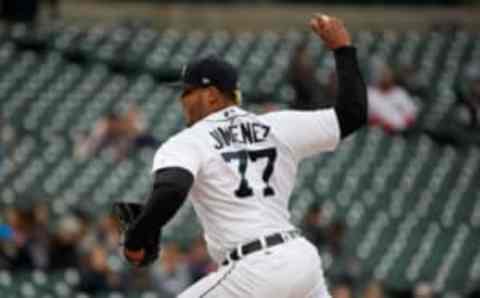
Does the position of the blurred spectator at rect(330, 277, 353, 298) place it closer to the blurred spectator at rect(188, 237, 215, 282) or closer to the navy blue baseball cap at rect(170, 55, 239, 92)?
the blurred spectator at rect(188, 237, 215, 282)

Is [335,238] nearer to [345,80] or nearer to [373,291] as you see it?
[373,291]

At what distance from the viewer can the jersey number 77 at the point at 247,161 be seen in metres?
5.15

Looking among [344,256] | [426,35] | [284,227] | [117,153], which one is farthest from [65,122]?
[284,227]

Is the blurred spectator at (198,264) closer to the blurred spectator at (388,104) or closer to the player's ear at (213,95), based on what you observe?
the blurred spectator at (388,104)

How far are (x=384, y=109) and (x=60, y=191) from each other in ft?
10.8

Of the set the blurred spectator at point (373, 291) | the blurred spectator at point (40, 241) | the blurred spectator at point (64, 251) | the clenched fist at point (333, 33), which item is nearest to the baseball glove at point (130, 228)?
the clenched fist at point (333, 33)

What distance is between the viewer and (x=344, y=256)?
39.2ft

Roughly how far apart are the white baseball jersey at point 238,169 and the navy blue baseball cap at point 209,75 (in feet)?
0.33

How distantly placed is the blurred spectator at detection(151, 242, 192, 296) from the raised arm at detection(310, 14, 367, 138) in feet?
16.7

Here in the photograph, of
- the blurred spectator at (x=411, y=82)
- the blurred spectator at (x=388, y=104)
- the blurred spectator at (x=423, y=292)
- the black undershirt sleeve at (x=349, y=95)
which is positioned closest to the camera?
the black undershirt sleeve at (x=349, y=95)

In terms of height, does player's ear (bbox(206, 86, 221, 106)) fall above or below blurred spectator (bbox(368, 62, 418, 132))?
above

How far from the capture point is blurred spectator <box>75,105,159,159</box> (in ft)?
41.5

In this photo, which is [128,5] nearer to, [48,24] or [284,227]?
[48,24]

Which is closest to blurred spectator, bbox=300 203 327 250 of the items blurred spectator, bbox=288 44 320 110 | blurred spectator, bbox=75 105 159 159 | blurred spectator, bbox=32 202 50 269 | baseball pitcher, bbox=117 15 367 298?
→ blurred spectator, bbox=288 44 320 110
